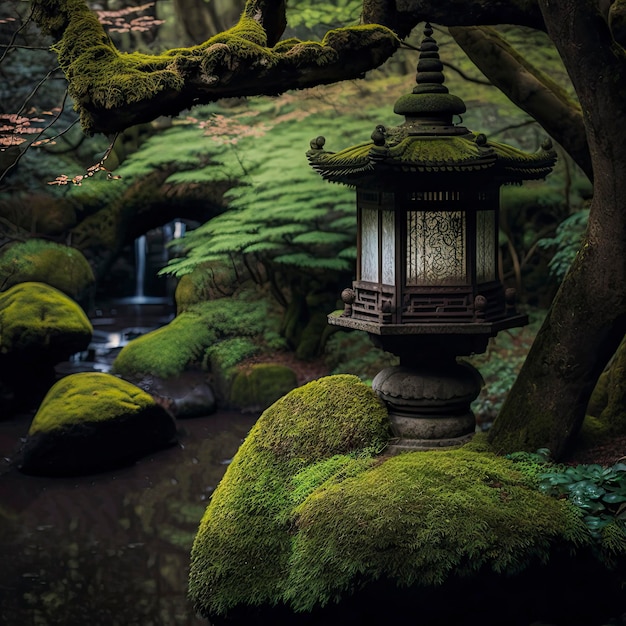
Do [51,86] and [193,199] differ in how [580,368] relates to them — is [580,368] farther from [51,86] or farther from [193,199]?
[51,86]

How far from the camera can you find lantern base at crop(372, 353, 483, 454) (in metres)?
8.62

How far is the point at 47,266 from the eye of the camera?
1758cm

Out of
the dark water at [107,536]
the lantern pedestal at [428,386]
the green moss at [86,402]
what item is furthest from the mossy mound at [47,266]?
the lantern pedestal at [428,386]

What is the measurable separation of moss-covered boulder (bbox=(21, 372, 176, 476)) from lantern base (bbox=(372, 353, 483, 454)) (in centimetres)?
531

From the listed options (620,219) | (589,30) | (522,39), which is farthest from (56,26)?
(522,39)

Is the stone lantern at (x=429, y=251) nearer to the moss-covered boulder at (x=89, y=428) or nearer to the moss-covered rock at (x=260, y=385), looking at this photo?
the moss-covered boulder at (x=89, y=428)

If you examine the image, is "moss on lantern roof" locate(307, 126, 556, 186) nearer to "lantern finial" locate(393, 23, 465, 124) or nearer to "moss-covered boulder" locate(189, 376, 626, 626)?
"lantern finial" locate(393, 23, 465, 124)

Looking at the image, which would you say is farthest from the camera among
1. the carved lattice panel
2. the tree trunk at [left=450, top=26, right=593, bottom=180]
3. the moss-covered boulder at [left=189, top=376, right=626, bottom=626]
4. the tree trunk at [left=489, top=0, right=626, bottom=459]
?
the tree trunk at [left=450, top=26, right=593, bottom=180]

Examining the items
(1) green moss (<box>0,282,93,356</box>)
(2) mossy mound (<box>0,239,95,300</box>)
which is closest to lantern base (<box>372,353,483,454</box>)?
→ (1) green moss (<box>0,282,93,356</box>)

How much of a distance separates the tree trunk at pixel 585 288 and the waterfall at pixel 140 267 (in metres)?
15.2

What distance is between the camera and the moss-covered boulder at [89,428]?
12.6m

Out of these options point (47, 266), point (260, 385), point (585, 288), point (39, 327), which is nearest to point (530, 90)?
point (585, 288)

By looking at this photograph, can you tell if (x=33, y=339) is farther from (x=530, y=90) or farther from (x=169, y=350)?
(x=530, y=90)

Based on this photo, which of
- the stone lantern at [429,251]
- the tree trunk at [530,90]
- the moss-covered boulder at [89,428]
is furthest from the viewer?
the moss-covered boulder at [89,428]
